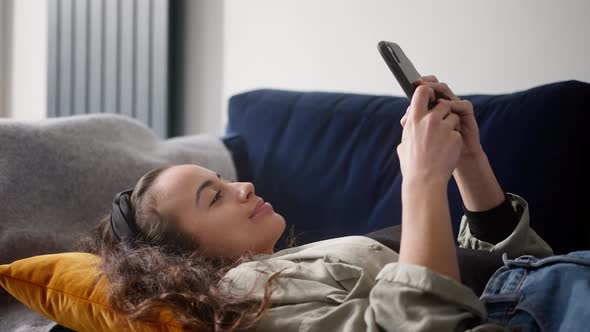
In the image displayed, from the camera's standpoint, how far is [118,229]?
3.83ft

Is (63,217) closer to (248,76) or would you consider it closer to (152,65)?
(248,76)

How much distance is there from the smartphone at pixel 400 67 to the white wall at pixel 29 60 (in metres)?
2.40

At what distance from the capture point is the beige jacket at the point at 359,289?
81cm

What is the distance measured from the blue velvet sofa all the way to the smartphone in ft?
1.31

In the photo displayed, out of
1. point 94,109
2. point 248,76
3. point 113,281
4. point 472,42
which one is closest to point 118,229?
point 113,281

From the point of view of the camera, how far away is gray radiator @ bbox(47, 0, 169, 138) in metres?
2.61

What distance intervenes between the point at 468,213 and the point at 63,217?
0.82 metres

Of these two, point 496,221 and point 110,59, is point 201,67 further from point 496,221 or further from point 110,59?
point 496,221

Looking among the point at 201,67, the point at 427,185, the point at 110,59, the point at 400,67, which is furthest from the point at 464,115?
the point at 110,59

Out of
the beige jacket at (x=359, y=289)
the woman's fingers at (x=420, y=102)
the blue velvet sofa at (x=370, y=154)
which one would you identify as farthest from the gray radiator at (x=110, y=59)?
the woman's fingers at (x=420, y=102)

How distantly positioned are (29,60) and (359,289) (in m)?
2.70

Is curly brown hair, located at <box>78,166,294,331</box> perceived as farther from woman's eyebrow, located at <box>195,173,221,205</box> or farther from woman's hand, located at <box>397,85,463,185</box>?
woman's hand, located at <box>397,85,463,185</box>

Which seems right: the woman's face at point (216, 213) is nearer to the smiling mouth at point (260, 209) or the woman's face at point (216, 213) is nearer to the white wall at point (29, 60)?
the smiling mouth at point (260, 209)

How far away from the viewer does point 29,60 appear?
319 cm
